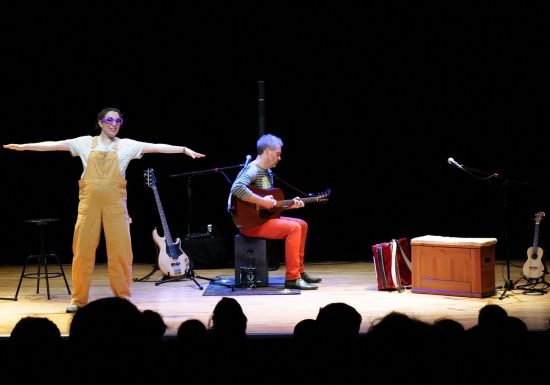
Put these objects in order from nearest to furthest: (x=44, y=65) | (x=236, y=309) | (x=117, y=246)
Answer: (x=236, y=309), (x=117, y=246), (x=44, y=65)

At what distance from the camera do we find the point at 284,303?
563 cm

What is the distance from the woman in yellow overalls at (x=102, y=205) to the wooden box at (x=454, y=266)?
2.54 m

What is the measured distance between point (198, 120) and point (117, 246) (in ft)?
10.8

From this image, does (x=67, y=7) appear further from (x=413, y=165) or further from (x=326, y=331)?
(x=326, y=331)

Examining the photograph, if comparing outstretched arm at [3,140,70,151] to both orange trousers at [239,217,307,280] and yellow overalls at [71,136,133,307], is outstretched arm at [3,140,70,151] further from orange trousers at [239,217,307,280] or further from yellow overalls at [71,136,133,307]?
orange trousers at [239,217,307,280]

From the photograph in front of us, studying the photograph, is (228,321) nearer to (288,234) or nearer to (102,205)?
(102,205)

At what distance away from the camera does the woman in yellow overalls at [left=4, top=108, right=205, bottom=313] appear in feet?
17.4

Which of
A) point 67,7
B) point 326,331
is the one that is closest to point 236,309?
point 326,331

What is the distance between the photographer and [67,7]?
23.6 feet

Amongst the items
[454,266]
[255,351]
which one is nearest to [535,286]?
[454,266]

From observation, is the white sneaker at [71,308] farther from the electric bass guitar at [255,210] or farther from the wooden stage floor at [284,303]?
the electric bass guitar at [255,210]

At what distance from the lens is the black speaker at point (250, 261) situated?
6.30 meters

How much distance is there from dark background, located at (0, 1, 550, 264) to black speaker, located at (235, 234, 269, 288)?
193 cm

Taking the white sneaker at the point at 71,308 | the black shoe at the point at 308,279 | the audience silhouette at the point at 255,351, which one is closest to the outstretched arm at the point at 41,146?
the white sneaker at the point at 71,308
